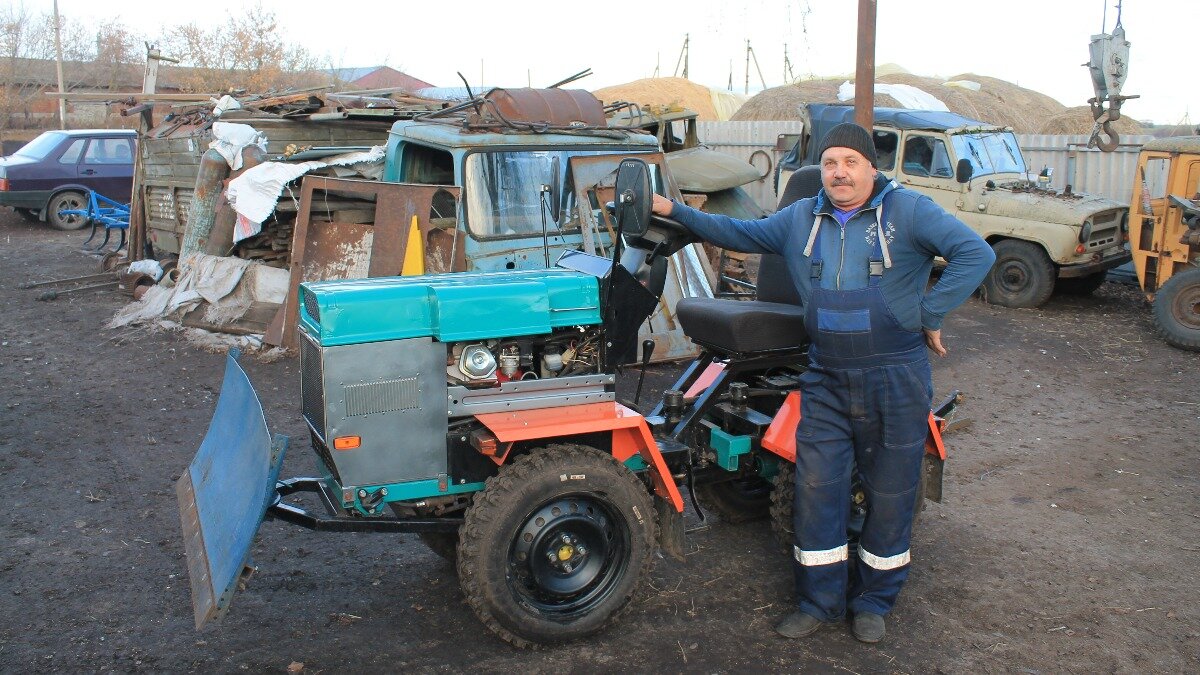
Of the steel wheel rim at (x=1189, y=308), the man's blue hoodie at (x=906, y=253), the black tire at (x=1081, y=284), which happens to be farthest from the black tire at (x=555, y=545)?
the black tire at (x=1081, y=284)

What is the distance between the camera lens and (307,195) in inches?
318

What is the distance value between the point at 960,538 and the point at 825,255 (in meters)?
1.91

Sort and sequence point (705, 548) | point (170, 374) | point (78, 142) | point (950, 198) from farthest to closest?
1. point (78, 142)
2. point (950, 198)
3. point (170, 374)
4. point (705, 548)

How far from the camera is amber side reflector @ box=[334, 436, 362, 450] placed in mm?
3268

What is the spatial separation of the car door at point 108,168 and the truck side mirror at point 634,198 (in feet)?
50.3

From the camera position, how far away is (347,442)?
3.28 m

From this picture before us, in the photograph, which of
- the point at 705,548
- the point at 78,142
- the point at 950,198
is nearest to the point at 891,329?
the point at 705,548

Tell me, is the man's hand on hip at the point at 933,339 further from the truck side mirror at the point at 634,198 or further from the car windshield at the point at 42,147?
the car windshield at the point at 42,147

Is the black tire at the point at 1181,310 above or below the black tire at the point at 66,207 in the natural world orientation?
below

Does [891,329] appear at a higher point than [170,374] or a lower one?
higher

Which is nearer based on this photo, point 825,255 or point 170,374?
point 825,255

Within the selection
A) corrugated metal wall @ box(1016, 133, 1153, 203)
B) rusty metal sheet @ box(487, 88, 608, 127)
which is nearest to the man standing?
rusty metal sheet @ box(487, 88, 608, 127)

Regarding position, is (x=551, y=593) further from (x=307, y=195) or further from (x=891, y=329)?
(x=307, y=195)

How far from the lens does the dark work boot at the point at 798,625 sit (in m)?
3.72
